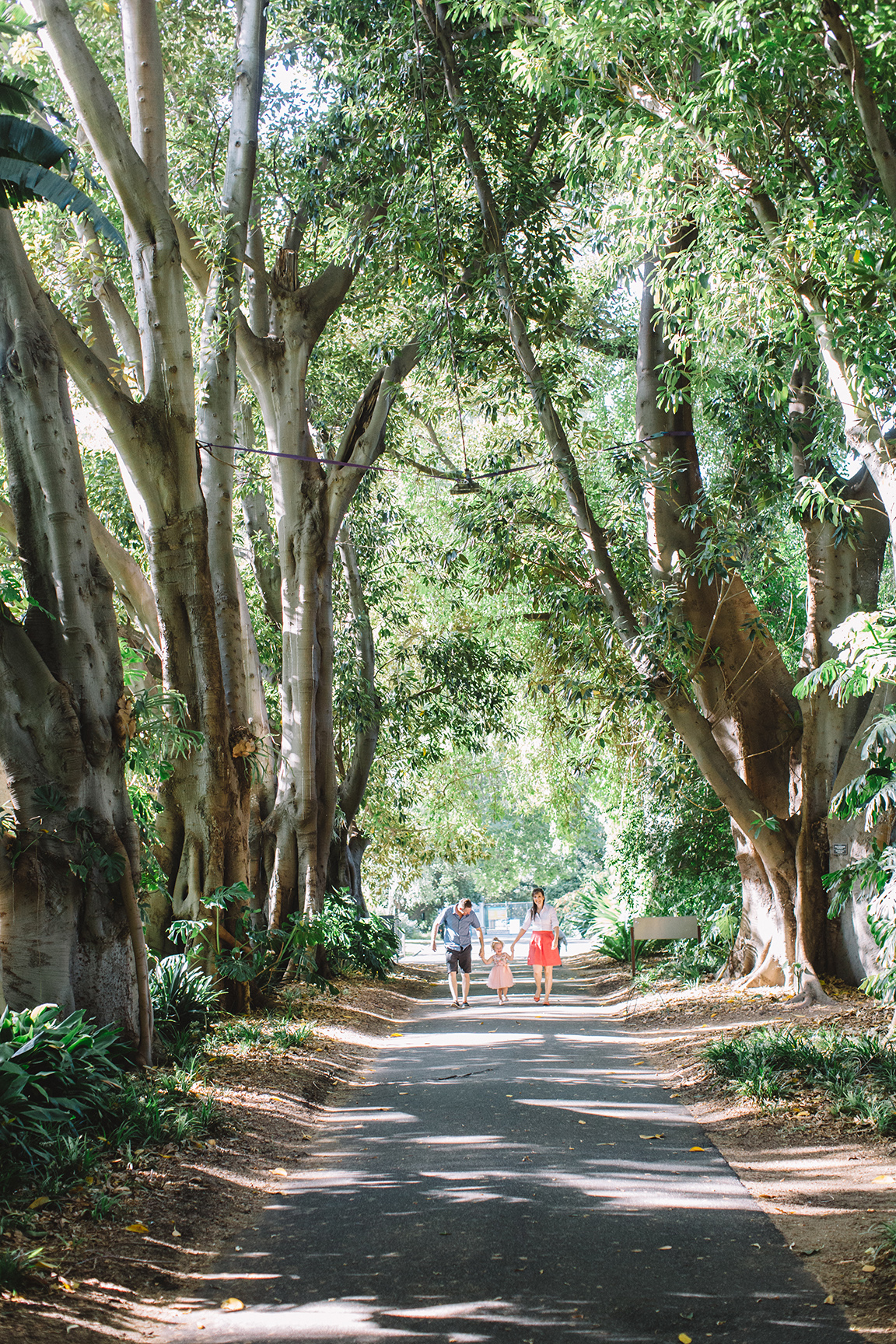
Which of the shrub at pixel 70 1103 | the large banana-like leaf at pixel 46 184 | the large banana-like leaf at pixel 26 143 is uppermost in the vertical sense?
the large banana-like leaf at pixel 26 143

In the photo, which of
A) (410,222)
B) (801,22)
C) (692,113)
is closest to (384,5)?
(410,222)

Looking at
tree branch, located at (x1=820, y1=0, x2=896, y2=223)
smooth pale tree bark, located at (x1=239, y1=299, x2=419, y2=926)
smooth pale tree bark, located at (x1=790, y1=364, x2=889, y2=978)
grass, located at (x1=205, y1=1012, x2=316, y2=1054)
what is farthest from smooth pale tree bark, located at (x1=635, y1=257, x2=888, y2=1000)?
grass, located at (x1=205, y1=1012, x2=316, y2=1054)

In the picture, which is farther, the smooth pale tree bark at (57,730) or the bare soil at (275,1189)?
the smooth pale tree bark at (57,730)

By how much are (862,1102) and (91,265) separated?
34.2 feet

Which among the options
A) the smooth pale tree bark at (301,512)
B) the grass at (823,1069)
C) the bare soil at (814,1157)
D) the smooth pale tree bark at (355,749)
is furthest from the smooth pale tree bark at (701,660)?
the smooth pale tree bark at (355,749)

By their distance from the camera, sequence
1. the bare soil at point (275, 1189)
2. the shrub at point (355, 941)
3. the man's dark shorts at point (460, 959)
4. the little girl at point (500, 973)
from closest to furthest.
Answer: the bare soil at point (275, 1189) < the man's dark shorts at point (460, 959) < the little girl at point (500, 973) < the shrub at point (355, 941)

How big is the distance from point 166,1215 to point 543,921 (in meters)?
10.2

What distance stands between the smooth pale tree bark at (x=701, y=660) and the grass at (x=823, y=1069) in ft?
10.00

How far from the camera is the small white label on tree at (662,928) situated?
1529 centimetres

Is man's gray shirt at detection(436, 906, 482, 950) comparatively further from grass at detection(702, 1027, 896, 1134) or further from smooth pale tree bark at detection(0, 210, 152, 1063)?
smooth pale tree bark at detection(0, 210, 152, 1063)

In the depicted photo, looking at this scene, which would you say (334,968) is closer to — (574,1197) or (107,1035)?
(107,1035)

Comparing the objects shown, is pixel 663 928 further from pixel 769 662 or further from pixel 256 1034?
pixel 256 1034

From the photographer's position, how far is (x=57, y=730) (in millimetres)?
7012

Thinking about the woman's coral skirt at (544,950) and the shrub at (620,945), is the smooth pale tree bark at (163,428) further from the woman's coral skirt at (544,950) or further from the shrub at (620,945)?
the shrub at (620,945)
